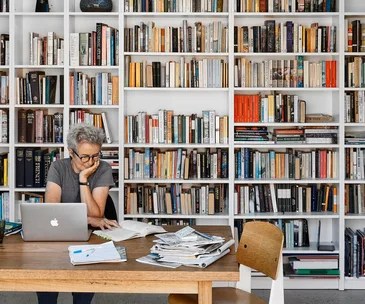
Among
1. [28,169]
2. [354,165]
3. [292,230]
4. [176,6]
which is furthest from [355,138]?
[28,169]

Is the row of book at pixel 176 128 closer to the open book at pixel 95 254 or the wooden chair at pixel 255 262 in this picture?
the wooden chair at pixel 255 262

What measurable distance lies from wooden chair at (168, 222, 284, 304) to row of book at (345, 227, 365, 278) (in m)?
2.22

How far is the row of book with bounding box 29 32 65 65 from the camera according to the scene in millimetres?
5738

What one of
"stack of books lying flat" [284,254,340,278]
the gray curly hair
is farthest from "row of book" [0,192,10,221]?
"stack of books lying flat" [284,254,340,278]

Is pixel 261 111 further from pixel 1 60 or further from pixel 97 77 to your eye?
pixel 1 60

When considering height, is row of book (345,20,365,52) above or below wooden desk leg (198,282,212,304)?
above

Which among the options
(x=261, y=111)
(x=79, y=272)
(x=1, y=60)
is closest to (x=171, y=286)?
(x=79, y=272)

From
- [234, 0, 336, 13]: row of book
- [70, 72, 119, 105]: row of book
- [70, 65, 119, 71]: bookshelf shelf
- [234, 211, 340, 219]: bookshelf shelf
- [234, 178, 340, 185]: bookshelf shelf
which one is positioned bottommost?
[234, 211, 340, 219]: bookshelf shelf

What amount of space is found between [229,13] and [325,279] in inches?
94.3

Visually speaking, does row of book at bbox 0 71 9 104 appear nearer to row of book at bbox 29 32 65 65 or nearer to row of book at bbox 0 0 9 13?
row of book at bbox 29 32 65 65

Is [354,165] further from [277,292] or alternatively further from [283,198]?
[277,292]

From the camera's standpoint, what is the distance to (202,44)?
5754 mm

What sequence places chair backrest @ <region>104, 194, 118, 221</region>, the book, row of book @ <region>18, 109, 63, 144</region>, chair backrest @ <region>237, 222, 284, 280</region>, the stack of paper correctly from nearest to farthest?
the stack of paper → chair backrest @ <region>237, 222, 284, 280</region> → the book → chair backrest @ <region>104, 194, 118, 221</region> → row of book @ <region>18, 109, 63, 144</region>

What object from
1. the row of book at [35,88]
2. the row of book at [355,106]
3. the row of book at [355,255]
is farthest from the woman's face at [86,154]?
the row of book at [355,255]
